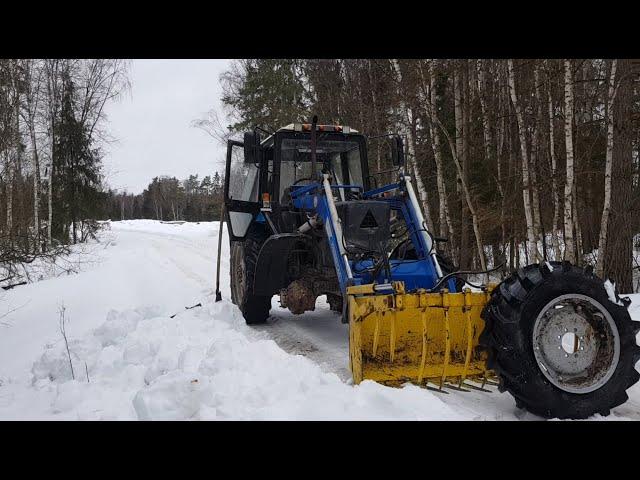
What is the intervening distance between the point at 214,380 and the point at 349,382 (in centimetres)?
98

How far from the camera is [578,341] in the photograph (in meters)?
3.24

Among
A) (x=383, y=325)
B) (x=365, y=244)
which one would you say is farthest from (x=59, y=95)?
(x=383, y=325)

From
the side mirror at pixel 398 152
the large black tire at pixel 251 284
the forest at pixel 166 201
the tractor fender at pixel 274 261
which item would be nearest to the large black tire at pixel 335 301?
the tractor fender at pixel 274 261

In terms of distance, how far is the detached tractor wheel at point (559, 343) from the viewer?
304 cm

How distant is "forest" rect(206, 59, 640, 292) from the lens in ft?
23.9

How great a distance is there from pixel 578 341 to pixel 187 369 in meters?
2.89

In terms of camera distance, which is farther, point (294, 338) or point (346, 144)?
point (346, 144)

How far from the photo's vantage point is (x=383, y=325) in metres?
3.54

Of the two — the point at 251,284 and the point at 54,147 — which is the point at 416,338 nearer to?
the point at 251,284

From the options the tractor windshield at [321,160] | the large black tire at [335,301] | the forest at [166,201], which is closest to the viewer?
the large black tire at [335,301]

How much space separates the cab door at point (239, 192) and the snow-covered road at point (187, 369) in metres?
1.18

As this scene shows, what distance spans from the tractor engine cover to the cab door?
6.70 ft

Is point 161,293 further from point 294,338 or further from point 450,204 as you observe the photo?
point 450,204

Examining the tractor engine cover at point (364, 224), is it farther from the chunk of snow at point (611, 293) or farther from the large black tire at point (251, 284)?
the chunk of snow at point (611, 293)
